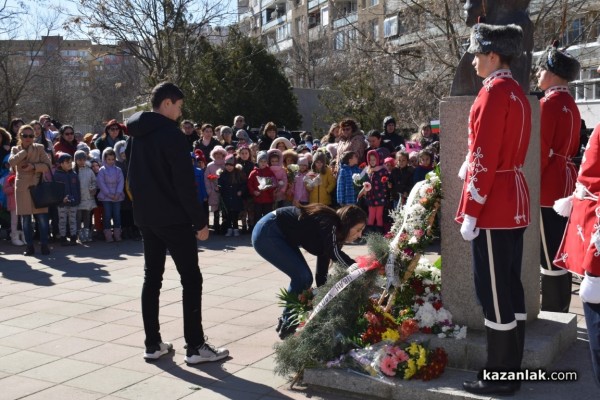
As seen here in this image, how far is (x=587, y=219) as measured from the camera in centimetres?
391

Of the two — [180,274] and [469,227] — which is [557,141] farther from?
[180,274]

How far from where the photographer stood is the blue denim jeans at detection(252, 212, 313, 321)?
254 inches

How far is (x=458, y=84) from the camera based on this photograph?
587 centimetres

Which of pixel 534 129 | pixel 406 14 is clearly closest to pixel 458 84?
pixel 534 129

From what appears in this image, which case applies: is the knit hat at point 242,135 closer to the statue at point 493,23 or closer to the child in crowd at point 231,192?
the child in crowd at point 231,192

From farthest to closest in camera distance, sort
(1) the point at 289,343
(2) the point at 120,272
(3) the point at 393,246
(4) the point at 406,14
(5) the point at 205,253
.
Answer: (4) the point at 406,14 < (5) the point at 205,253 < (2) the point at 120,272 < (3) the point at 393,246 < (1) the point at 289,343

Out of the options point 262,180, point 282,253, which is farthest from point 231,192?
point 282,253

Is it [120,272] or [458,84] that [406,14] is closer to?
[120,272]

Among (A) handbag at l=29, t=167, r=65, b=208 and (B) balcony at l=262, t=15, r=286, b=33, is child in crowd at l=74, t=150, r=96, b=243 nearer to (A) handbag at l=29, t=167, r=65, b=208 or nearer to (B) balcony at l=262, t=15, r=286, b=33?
(A) handbag at l=29, t=167, r=65, b=208

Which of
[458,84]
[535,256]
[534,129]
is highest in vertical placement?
[458,84]

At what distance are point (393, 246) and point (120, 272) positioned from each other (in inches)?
203

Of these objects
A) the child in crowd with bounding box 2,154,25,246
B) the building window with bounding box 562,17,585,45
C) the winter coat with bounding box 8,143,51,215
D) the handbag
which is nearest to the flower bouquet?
the handbag

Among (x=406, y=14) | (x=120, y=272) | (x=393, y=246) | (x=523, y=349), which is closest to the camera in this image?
(x=523, y=349)

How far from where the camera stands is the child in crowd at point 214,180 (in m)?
13.8
